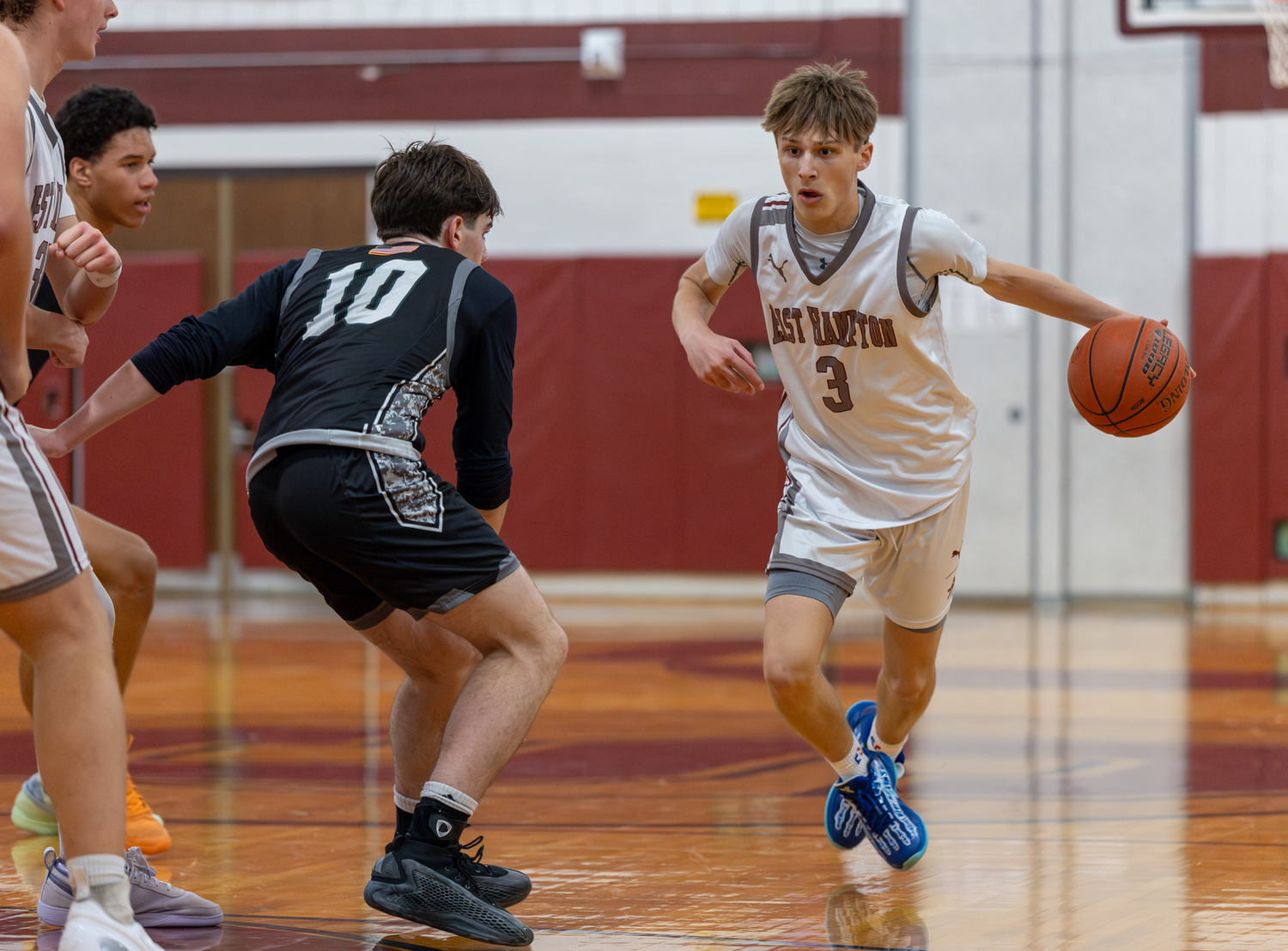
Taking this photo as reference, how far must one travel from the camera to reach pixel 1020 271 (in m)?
3.54

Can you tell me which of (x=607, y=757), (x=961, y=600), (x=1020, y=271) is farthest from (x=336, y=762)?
(x=961, y=600)

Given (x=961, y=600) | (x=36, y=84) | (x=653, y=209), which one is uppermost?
(x=653, y=209)

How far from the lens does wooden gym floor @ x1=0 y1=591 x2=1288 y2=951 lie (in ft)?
9.91

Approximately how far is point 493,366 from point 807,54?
27.5 ft

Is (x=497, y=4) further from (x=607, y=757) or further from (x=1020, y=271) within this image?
(x=1020, y=271)

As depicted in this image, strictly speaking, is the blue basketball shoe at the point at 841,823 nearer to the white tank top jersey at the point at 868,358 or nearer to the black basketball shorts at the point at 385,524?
the white tank top jersey at the point at 868,358

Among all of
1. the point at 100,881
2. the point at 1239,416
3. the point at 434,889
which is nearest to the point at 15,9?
the point at 100,881

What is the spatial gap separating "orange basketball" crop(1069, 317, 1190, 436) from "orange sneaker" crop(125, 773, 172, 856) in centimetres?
249

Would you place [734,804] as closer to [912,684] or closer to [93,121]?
[912,684]

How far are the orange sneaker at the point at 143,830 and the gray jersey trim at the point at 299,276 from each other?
131 centimetres

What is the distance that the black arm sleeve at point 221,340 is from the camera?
2.91 metres

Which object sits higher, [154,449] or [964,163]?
[964,163]

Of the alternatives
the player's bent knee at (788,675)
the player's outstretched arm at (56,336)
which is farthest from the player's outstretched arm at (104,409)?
the player's bent knee at (788,675)

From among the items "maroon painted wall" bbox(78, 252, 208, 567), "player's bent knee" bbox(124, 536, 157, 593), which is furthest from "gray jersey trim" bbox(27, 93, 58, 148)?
"maroon painted wall" bbox(78, 252, 208, 567)
